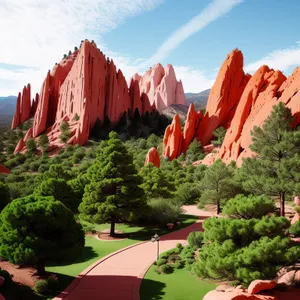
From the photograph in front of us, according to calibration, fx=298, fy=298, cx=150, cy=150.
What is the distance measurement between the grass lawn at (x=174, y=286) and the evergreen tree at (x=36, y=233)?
423 cm

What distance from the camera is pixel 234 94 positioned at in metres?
62.8

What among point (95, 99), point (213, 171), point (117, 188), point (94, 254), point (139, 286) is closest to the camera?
point (139, 286)

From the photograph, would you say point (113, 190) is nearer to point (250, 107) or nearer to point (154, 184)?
point (154, 184)

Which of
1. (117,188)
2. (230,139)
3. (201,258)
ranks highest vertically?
(230,139)

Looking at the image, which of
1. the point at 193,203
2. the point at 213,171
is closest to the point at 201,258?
the point at 213,171

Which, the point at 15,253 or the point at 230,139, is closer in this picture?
the point at 15,253

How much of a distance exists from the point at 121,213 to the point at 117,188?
7.59 feet

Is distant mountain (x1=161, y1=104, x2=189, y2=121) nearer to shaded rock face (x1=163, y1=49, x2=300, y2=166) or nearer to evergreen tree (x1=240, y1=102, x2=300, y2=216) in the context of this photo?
shaded rock face (x1=163, y1=49, x2=300, y2=166)

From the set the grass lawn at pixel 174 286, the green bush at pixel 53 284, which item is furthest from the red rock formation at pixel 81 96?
the grass lawn at pixel 174 286

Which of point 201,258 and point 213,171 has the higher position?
point 213,171

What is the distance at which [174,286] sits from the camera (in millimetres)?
14727

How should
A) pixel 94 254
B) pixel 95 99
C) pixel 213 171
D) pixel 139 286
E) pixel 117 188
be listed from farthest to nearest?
pixel 95 99 → pixel 213 171 → pixel 117 188 → pixel 94 254 → pixel 139 286

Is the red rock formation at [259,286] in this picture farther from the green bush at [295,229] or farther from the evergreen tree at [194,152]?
the evergreen tree at [194,152]

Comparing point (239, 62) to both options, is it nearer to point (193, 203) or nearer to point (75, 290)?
point (193, 203)
